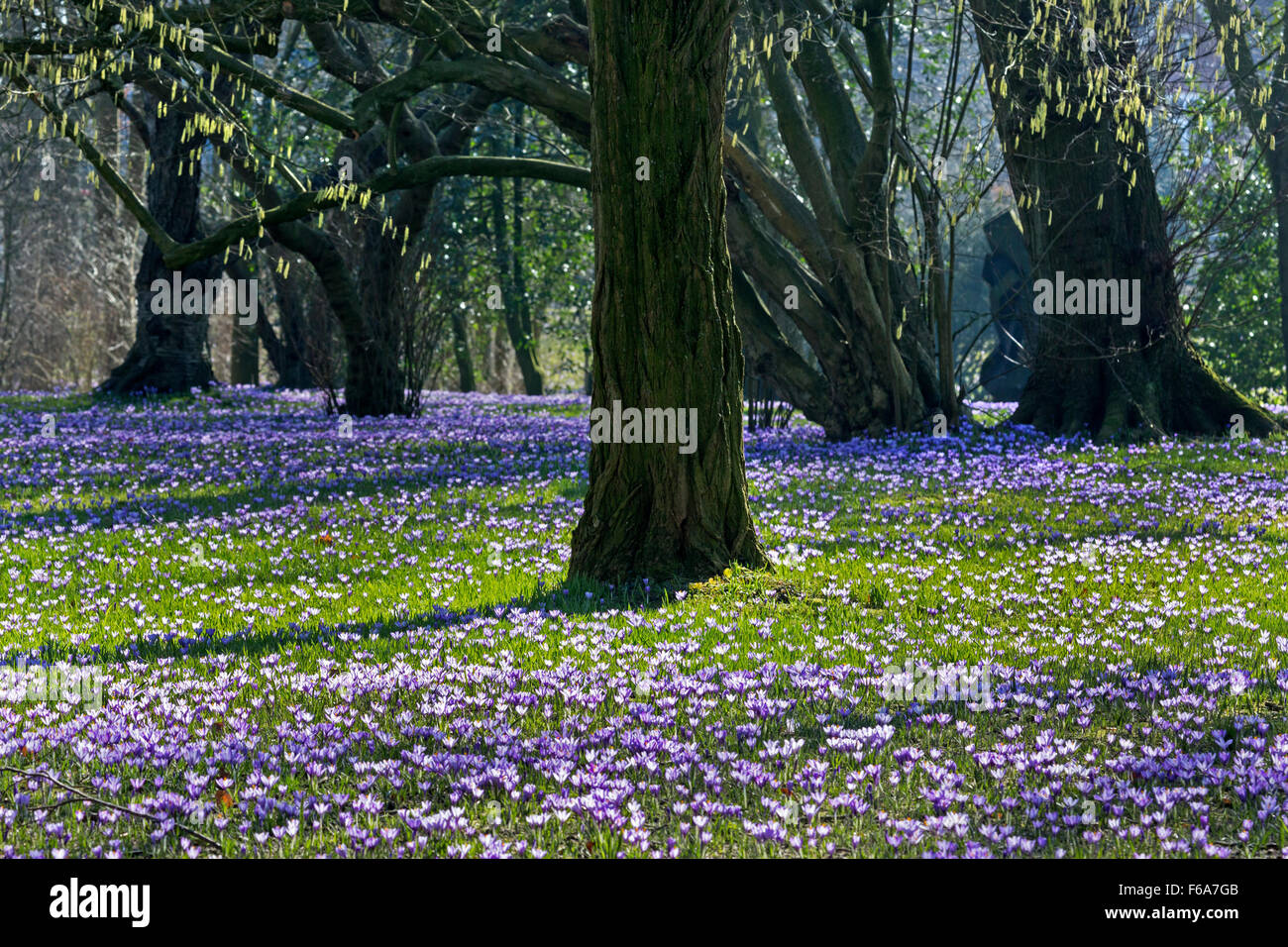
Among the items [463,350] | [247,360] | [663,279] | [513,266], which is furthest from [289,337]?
[663,279]

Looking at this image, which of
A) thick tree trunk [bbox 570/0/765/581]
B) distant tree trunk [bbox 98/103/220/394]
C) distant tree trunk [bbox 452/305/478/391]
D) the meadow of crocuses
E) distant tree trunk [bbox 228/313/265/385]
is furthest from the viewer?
distant tree trunk [bbox 452/305/478/391]

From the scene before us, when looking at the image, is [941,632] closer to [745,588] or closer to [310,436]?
[745,588]

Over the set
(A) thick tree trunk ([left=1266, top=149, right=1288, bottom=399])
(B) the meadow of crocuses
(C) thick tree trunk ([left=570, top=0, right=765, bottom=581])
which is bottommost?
(B) the meadow of crocuses

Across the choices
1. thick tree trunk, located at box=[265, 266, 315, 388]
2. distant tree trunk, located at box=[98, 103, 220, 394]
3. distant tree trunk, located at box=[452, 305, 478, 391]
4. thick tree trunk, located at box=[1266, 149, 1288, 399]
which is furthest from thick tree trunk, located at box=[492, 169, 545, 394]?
thick tree trunk, located at box=[1266, 149, 1288, 399]

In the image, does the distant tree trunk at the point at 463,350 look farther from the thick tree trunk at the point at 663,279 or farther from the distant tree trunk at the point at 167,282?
the thick tree trunk at the point at 663,279

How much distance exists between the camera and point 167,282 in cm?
2094

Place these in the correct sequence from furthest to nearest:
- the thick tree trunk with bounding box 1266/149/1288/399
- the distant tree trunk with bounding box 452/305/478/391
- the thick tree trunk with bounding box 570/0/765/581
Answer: the distant tree trunk with bounding box 452/305/478/391, the thick tree trunk with bounding box 1266/149/1288/399, the thick tree trunk with bounding box 570/0/765/581

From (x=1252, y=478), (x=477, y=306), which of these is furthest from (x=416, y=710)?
(x=477, y=306)

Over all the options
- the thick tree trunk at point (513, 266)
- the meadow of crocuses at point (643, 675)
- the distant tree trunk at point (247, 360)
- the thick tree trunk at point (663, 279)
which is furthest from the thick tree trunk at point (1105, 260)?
the distant tree trunk at point (247, 360)

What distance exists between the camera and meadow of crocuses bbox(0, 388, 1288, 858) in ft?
12.6

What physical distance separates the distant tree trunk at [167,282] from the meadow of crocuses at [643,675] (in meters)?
10.2

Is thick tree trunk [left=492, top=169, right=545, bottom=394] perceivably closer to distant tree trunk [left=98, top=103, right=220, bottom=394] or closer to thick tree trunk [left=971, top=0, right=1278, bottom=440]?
distant tree trunk [left=98, top=103, right=220, bottom=394]

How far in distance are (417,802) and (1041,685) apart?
297cm

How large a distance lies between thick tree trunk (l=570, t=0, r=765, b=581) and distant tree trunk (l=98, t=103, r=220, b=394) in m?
15.1
